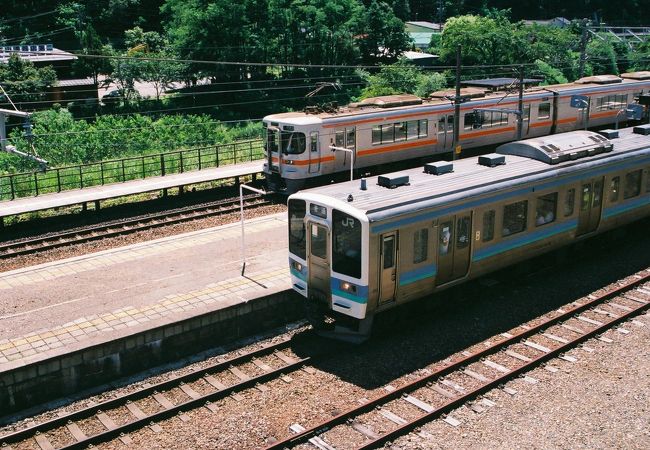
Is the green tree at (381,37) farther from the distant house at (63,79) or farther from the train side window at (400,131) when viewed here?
the train side window at (400,131)

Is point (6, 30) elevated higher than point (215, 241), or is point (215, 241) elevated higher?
point (6, 30)

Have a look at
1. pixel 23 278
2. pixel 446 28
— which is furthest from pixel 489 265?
pixel 446 28

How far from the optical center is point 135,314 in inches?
534

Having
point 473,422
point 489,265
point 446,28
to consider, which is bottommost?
point 473,422

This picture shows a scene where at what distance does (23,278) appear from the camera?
15781mm

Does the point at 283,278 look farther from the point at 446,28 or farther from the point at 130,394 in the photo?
the point at 446,28

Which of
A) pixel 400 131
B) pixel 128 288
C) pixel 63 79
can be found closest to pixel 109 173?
pixel 400 131

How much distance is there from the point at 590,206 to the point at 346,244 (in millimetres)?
7367

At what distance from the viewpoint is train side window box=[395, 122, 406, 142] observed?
2511 centimetres

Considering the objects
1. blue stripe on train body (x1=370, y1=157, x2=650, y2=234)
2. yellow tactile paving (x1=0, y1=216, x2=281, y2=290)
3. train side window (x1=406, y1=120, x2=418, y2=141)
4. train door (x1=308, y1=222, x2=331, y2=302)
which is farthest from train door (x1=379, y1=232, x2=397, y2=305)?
train side window (x1=406, y1=120, x2=418, y2=141)

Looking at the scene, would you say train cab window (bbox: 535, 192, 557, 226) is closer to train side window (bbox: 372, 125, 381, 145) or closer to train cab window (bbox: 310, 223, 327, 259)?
train cab window (bbox: 310, 223, 327, 259)

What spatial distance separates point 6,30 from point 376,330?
192ft

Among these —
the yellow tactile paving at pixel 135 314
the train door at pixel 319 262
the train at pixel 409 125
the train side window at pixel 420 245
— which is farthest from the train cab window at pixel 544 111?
the train door at pixel 319 262

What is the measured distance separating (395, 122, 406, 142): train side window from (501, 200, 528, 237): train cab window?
412 inches
